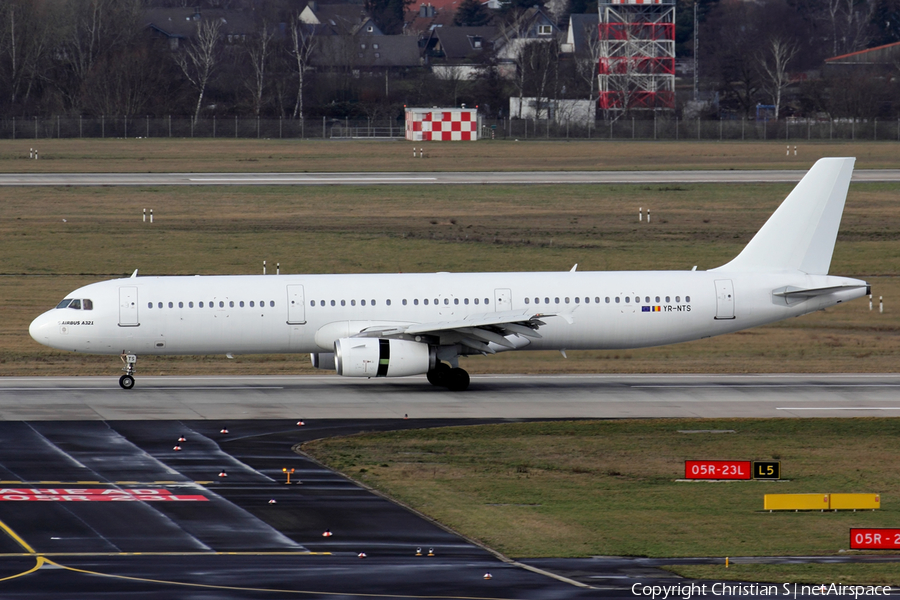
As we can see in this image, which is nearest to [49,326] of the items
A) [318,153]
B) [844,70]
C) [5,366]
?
[5,366]

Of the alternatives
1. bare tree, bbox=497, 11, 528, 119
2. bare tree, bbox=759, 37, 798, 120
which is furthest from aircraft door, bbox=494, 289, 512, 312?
bare tree, bbox=497, 11, 528, 119

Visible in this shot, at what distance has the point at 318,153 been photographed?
3757 inches

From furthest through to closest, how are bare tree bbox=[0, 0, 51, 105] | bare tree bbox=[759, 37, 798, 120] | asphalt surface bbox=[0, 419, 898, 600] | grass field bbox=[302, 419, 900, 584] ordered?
bare tree bbox=[759, 37, 798, 120] < bare tree bbox=[0, 0, 51, 105] < grass field bbox=[302, 419, 900, 584] < asphalt surface bbox=[0, 419, 898, 600]

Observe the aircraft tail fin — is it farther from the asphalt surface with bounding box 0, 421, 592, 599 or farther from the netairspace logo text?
the netairspace logo text

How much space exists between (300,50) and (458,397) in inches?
4607

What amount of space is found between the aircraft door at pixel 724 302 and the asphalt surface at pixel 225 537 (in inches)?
605

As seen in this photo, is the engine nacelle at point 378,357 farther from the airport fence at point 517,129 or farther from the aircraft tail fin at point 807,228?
the airport fence at point 517,129

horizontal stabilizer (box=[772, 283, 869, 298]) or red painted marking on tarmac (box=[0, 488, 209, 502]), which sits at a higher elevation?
horizontal stabilizer (box=[772, 283, 869, 298])

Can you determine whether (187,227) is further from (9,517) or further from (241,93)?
(241,93)

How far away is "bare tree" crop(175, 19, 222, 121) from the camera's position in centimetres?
13038

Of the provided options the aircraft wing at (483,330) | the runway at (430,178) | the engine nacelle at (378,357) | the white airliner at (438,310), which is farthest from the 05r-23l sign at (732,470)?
the runway at (430,178)

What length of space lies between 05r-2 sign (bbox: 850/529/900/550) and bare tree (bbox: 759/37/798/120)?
118329mm

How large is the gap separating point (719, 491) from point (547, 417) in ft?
29.9

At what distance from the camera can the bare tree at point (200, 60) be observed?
13038 cm
